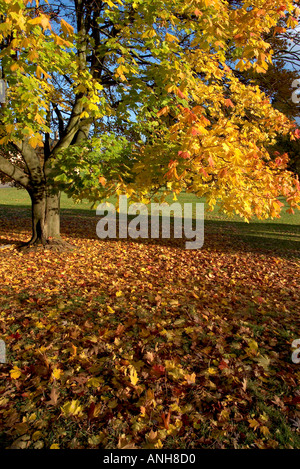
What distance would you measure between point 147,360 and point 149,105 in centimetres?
466

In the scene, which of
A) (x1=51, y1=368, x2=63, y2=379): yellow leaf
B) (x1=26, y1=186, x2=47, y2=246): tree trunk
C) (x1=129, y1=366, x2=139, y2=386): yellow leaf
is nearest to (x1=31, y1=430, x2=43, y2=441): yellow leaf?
(x1=51, y1=368, x2=63, y2=379): yellow leaf

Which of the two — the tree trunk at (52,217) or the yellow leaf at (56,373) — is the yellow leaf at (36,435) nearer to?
the yellow leaf at (56,373)

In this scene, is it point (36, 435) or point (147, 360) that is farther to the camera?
point (147, 360)

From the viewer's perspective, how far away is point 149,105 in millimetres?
5516

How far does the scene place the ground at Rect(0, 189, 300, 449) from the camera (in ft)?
6.78

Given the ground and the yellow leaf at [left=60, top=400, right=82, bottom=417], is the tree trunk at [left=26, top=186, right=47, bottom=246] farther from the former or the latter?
the yellow leaf at [left=60, top=400, right=82, bottom=417]

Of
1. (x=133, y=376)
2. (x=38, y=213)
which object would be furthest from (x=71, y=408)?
(x=38, y=213)

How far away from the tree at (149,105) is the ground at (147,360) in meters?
1.53

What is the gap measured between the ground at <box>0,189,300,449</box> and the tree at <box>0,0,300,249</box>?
60.4 inches

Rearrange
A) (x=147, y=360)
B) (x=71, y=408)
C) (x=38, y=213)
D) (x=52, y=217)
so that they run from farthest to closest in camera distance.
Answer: (x=52, y=217) < (x=38, y=213) < (x=147, y=360) < (x=71, y=408)

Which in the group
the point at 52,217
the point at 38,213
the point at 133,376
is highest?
the point at 38,213

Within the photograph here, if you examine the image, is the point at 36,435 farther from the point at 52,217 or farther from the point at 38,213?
the point at 52,217
